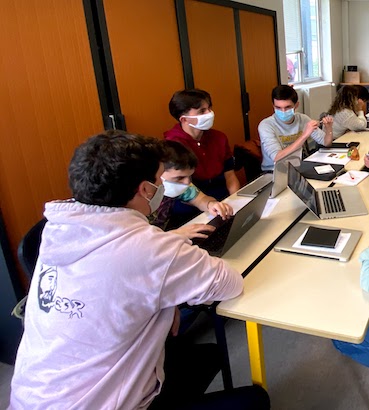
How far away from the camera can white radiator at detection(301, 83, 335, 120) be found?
5.30 metres

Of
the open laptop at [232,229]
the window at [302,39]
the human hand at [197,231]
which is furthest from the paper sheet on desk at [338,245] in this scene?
the window at [302,39]

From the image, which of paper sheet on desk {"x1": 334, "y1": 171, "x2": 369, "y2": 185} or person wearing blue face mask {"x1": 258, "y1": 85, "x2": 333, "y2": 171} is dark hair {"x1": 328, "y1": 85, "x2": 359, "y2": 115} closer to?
person wearing blue face mask {"x1": 258, "y1": 85, "x2": 333, "y2": 171}

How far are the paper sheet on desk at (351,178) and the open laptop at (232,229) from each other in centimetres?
70

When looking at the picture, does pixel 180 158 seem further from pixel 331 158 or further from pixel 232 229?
pixel 331 158

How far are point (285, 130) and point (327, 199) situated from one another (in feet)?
3.79

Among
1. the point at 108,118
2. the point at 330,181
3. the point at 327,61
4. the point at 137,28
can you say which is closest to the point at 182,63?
the point at 137,28

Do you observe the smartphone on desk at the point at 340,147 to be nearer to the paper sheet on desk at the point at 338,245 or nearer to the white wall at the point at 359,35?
the paper sheet on desk at the point at 338,245

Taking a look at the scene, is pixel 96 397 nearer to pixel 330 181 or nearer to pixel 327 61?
pixel 330 181

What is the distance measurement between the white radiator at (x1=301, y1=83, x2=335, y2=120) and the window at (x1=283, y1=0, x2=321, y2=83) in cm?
36

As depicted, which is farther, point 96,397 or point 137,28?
point 137,28

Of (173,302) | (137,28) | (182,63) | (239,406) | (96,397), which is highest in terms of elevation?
(137,28)

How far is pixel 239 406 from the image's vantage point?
982 mm

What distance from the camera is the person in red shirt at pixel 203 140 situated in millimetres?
2199

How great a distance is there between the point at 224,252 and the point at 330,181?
1.00 m
